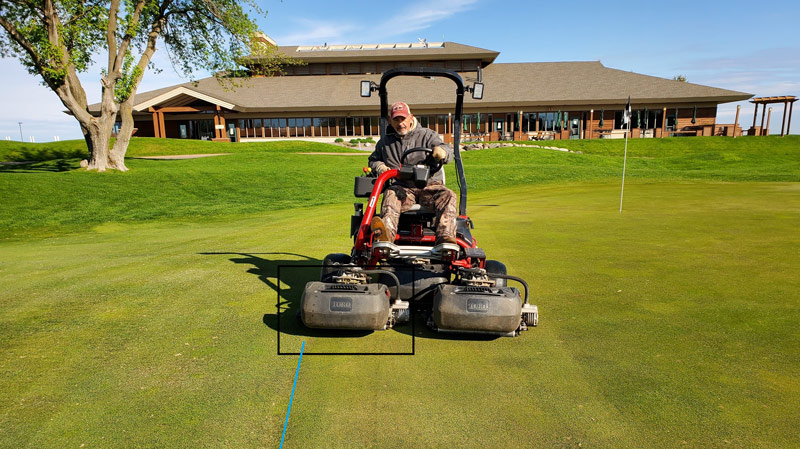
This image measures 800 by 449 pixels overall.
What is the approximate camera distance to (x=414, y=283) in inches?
197

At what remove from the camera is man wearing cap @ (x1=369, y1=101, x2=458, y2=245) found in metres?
4.98

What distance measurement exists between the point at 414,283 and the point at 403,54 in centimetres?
5135

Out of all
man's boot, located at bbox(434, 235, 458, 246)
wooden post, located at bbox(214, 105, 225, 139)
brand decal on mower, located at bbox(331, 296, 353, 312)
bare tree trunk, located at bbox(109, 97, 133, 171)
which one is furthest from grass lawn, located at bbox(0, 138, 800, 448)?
wooden post, located at bbox(214, 105, 225, 139)

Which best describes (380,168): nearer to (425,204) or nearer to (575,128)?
(425,204)

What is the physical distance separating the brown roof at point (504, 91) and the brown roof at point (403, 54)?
192 cm

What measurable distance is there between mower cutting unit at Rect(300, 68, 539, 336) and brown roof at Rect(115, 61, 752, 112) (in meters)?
41.6

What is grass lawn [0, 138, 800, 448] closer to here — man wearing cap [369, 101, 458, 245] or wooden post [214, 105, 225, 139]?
man wearing cap [369, 101, 458, 245]

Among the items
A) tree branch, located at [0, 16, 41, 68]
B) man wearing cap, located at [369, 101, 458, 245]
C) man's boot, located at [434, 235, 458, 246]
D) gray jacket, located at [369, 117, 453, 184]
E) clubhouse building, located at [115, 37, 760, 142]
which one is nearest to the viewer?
man's boot, located at [434, 235, 458, 246]

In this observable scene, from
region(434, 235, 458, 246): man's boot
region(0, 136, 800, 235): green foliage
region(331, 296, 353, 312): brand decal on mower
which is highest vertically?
region(434, 235, 458, 246): man's boot

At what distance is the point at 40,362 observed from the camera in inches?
155

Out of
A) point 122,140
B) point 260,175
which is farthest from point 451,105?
point 122,140

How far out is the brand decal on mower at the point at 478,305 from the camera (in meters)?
4.13

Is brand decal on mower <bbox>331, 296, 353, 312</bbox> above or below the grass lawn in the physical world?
above

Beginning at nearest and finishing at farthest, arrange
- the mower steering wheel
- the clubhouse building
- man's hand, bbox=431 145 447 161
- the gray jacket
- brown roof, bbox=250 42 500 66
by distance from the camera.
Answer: man's hand, bbox=431 145 447 161 < the mower steering wheel < the gray jacket < the clubhouse building < brown roof, bbox=250 42 500 66
